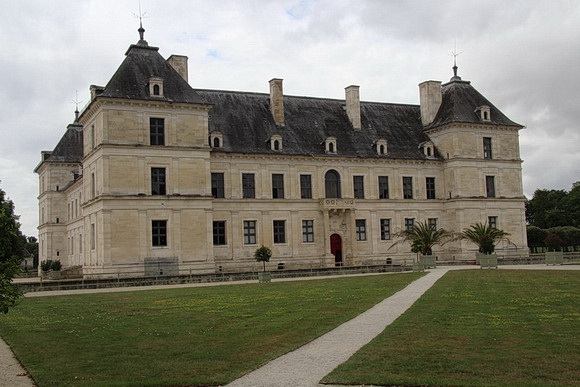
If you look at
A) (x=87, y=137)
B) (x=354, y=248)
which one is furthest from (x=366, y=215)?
(x=87, y=137)

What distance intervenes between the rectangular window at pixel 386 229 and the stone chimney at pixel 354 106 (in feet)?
26.6

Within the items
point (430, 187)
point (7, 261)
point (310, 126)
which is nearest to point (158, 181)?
point (310, 126)

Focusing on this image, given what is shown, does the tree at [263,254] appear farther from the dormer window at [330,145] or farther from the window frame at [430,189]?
the window frame at [430,189]

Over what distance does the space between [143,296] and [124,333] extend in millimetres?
11050

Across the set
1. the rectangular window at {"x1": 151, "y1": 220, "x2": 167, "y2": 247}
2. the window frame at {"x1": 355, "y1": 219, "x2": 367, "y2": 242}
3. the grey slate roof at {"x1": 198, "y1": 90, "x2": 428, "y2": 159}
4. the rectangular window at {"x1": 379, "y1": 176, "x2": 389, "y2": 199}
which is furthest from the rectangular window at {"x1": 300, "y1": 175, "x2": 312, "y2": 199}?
the rectangular window at {"x1": 151, "y1": 220, "x2": 167, "y2": 247}

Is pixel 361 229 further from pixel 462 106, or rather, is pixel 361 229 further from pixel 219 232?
pixel 462 106

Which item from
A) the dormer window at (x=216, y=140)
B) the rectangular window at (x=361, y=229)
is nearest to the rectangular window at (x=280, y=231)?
the rectangular window at (x=361, y=229)

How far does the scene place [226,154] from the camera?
47875 mm

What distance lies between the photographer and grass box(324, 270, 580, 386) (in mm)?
10055

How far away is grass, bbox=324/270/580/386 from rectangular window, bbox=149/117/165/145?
27.2m

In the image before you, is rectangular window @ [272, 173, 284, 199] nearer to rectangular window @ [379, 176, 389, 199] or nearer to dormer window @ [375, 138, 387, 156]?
rectangular window @ [379, 176, 389, 199]

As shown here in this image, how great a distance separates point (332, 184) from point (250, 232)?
7.90m

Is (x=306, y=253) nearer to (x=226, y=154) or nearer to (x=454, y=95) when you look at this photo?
(x=226, y=154)

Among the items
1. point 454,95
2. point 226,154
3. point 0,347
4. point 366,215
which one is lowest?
point 0,347
